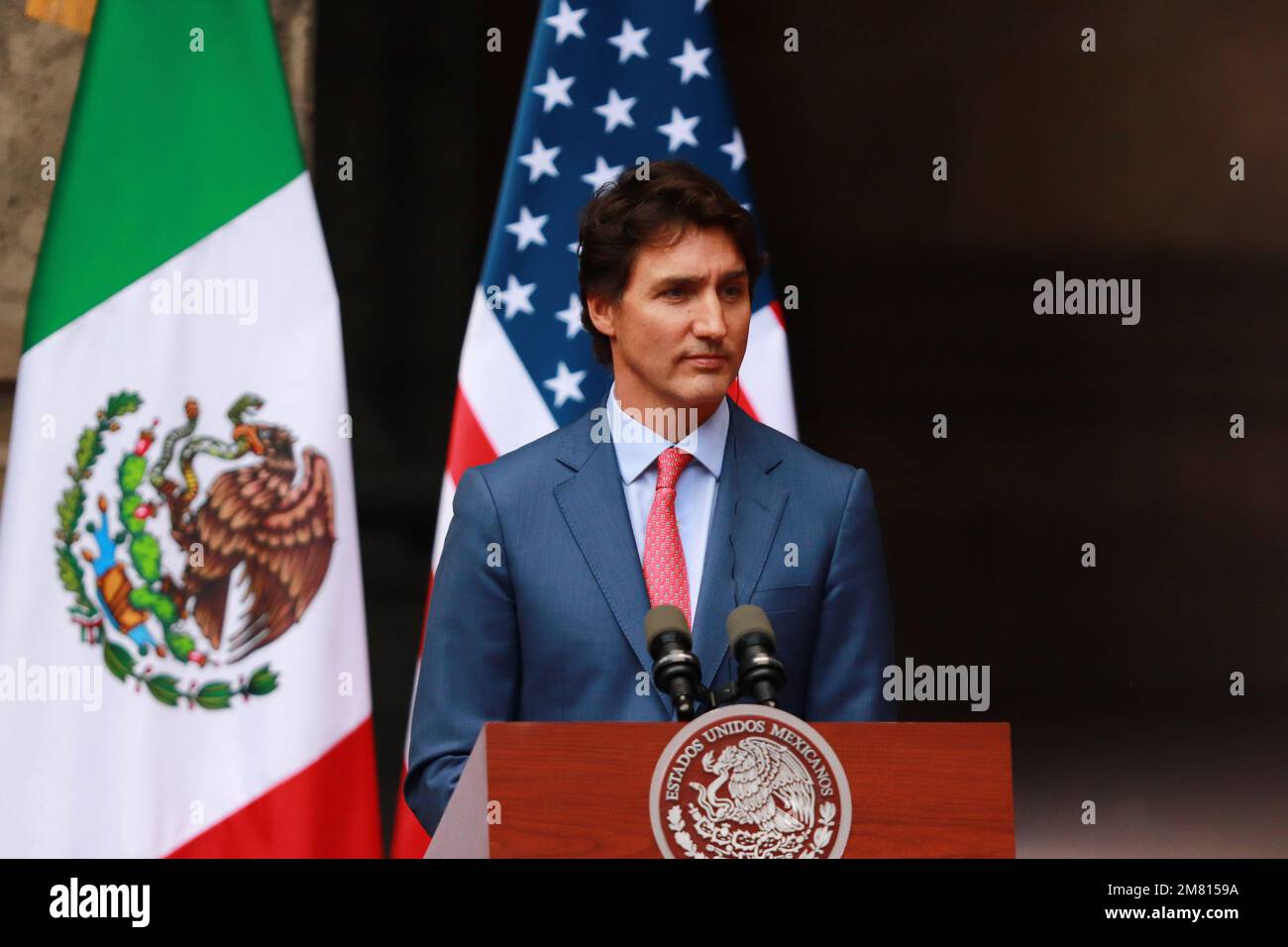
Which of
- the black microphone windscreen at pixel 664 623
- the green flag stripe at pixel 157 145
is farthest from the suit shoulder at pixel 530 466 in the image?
the green flag stripe at pixel 157 145

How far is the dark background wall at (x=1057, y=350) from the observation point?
5.13 metres

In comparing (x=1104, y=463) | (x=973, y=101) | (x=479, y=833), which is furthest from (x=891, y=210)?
(x=479, y=833)

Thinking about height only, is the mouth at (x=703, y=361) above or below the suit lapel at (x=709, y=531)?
above

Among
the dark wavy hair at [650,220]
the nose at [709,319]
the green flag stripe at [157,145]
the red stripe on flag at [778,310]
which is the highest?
the green flag stripe at [157,145]

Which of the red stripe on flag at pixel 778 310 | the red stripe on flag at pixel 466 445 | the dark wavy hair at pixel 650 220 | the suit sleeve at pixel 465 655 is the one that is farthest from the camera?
the red stripe on flag at pixel 778 310

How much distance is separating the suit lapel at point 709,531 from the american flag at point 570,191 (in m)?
1.08

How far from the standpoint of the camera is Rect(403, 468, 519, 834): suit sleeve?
3137 mm

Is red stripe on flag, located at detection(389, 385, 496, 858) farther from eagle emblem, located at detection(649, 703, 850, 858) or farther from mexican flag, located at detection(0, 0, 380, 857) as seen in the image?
eagle emblem, located at detection(649, 703, 850, 858)

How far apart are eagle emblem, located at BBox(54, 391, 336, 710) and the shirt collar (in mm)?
1379

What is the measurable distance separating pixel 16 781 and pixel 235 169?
1662mm

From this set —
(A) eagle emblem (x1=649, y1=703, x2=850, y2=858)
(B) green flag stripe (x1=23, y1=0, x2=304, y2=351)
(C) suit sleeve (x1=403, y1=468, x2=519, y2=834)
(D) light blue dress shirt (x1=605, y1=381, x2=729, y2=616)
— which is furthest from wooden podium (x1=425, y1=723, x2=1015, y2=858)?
(B) green flag stripe (x1=23, y1=0, x2=304, y2=351)

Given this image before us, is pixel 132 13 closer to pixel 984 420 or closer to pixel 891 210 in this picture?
pixel 891 210

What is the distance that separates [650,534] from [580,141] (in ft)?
5.67

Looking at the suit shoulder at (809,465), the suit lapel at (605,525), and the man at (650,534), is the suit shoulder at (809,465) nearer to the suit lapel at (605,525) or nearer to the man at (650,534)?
the man at (650,534)
